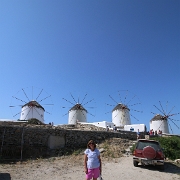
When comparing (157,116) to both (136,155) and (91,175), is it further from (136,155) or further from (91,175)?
(91,175)

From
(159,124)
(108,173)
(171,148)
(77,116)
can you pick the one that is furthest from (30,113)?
(108,173)

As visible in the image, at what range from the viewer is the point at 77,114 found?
4175 cm

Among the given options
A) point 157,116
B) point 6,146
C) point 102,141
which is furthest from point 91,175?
point 157,116

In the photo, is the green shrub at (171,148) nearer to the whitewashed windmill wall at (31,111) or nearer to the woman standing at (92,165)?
the woman standing at (92,165)

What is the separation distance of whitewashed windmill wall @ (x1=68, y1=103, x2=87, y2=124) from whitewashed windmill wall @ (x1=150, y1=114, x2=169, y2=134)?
1581 centimetres

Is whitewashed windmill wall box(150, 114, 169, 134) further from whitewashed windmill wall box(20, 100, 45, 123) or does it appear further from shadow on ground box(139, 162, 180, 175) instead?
shadow on ground box(139, 162, 180, 175)

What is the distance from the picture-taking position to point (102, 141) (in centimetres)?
1923

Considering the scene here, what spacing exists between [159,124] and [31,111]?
27.8m

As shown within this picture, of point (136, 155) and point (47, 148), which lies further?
point (47, 148)

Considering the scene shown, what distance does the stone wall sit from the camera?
50.0 ft

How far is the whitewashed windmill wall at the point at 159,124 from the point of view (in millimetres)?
40838

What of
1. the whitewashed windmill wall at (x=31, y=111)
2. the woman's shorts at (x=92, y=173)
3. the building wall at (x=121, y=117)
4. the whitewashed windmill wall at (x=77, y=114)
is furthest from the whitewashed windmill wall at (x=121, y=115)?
the woman's shorts at (x=92, y=173)

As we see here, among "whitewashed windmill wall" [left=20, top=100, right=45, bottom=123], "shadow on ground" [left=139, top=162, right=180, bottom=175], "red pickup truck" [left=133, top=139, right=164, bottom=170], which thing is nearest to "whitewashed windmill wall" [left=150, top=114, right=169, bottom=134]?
"whitewashed windmill wall" [left=20, top=100, right=45, bottom=123]

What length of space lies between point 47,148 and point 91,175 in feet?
39.1
